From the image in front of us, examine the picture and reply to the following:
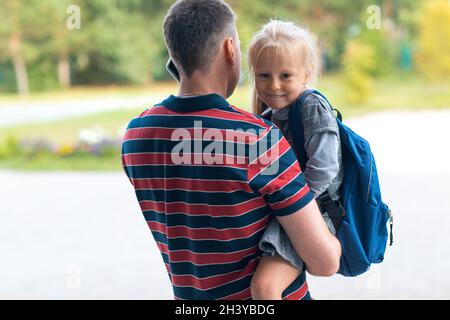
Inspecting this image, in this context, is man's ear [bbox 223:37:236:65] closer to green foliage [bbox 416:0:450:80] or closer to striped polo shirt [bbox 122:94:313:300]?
striped polo shirt [bbox 122:94:313:300]

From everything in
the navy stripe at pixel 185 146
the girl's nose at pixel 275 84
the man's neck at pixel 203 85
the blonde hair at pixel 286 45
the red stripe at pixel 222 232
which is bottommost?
the red stripe at pixel 222 232

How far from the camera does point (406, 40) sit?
573cm

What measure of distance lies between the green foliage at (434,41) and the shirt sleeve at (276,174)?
4898 mm

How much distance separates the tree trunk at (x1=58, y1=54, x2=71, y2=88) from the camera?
6000mm

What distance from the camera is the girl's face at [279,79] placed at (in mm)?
1150

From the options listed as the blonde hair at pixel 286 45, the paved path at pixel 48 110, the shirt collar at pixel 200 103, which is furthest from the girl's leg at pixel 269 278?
the paved path at pixel 48 110

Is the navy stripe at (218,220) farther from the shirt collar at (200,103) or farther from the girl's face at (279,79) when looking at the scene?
the girl's face at (279,79)

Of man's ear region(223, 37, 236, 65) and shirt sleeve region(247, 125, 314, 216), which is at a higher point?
man's ear region(223, 37, 236, 65)

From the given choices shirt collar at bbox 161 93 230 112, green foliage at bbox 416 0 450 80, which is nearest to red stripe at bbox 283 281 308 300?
shirt collar at bbox 161 93 230 112

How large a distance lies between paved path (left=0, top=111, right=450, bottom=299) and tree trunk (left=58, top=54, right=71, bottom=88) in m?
0.92

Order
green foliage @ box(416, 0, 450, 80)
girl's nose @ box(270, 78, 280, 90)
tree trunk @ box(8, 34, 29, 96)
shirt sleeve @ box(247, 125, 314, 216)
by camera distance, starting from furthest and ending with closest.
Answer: tree trunk @ box(8, 34, 29, 96)
green foliage @ box(416, 0, 450, 80)
girl's nose @ box(270, 78, 280, 90)
shirt sleeve @ box(247, 125, 314, 216)

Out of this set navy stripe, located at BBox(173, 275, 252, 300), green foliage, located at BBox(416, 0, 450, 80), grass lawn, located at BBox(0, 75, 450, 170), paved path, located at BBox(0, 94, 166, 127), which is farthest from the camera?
paved path, located at BBox(0, 94, 166, 127)
